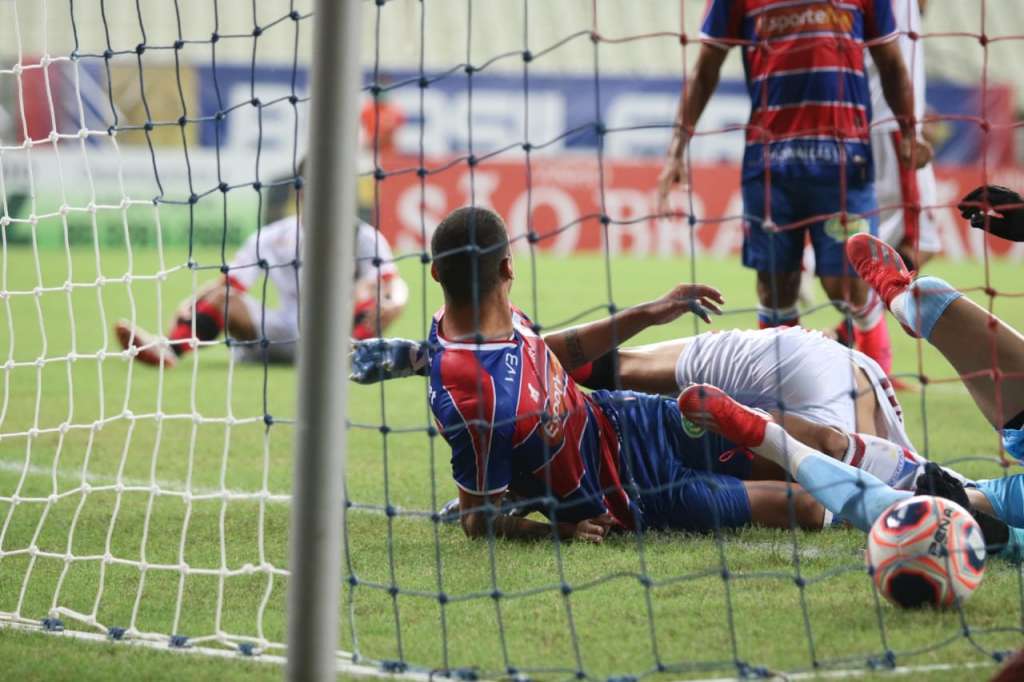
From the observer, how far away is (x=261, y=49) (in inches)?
910

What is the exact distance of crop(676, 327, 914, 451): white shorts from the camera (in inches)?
153

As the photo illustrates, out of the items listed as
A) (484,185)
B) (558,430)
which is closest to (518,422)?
(558,430)

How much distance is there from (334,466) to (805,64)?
11.7ft

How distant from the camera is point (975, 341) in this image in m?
3.60

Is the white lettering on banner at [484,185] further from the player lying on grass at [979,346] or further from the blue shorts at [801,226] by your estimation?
the player lying on grass at [979,346]

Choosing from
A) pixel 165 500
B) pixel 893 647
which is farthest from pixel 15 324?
pixel 893 647

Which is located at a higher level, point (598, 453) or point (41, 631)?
point (598, 453)

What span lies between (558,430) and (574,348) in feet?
1.23

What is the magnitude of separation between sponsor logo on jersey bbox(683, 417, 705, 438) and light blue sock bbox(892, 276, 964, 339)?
0.66 metres

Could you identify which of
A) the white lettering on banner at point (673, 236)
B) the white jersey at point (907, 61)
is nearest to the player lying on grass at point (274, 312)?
the white jersey at point (907, 61)

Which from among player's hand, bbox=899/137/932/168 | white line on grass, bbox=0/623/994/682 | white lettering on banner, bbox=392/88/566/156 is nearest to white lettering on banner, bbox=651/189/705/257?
white lettering on banner, bbox=392/88/566/156

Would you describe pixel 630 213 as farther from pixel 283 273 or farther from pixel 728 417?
pixel 728 417

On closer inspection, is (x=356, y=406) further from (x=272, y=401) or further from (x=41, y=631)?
(x=41, y=631)

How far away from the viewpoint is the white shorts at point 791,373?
12.8 feet
